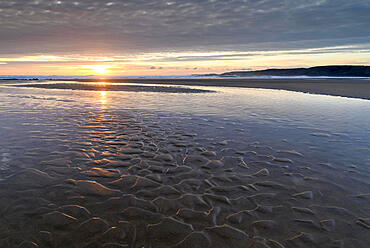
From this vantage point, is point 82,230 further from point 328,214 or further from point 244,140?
point 244,140

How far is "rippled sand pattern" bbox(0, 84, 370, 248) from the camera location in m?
3.70

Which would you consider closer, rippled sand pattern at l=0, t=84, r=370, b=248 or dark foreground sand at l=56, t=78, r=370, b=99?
rippled sand pattern at l=0, t=84, r=370, b=248

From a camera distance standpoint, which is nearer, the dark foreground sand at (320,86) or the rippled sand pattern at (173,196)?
the rippled sand pattern at (173,196)

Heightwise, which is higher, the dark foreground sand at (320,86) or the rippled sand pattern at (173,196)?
the dark foreground sand at (320,86)

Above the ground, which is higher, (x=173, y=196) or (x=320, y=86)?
(x=320, y=86)

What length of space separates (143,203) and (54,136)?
20.5ft

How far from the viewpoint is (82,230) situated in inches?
149

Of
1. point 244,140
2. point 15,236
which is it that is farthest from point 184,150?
point 15,236

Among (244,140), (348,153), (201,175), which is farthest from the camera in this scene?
(244,140)

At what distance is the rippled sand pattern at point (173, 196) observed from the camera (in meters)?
3.70

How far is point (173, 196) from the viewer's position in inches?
190

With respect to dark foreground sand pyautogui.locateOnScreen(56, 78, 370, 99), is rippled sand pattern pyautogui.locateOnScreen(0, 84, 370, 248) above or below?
below

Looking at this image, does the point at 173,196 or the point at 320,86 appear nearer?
the point at 173,196

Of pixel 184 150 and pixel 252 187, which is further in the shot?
pixel 184 150
